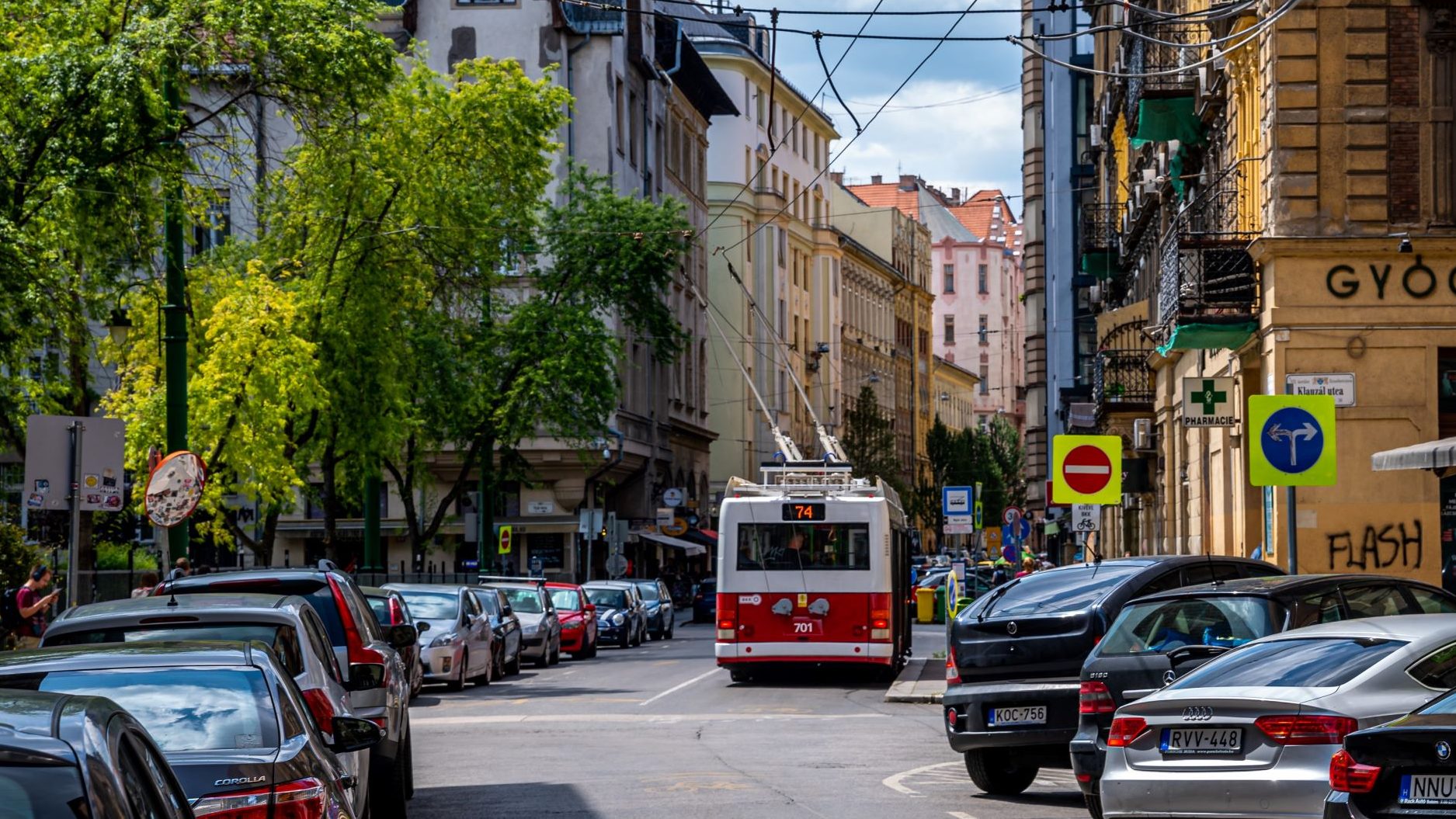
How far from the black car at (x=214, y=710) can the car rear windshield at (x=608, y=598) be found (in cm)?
3927

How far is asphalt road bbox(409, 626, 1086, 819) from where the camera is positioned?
14680 millimetres

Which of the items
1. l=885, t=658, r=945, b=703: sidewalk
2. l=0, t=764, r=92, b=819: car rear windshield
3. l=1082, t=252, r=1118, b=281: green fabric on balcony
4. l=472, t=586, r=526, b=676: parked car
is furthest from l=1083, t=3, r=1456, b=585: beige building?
l=1082, t=252, r=1118, b=281: green fabric on balcony

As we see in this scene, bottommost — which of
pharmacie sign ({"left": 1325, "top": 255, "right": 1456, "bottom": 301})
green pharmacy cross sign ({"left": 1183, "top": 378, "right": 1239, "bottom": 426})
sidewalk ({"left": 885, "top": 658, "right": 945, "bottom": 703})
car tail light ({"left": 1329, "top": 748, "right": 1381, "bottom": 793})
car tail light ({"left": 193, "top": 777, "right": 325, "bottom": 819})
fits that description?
sidewalk ({"left": 885, "top": 658, "right": 945, "bottom": 703})

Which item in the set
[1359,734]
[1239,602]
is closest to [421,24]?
[1239,602]

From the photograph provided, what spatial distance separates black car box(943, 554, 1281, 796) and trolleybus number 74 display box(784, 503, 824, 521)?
14572mm

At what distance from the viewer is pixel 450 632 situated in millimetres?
29328

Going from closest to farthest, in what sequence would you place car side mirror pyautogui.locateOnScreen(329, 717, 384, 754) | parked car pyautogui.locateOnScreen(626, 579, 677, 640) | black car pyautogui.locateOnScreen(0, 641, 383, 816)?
black car pyautogui.locateOnScreen(0, 641, 383, 816) → car side mirror pyautogui.locateOnScreen(329, 717, 384, 754) → parked car pyautogui.locateOnScreen(626, 579, 677, 640)

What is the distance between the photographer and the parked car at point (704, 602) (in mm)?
65688

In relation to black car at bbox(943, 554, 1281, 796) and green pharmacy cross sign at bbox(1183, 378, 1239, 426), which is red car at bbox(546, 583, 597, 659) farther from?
black car at bbox(943, 554, 1281, 796)

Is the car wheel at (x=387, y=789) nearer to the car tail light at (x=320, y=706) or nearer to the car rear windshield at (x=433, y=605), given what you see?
the car tail light at (x=320, y=706)

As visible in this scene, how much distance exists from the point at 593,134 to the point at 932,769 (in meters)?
51.4

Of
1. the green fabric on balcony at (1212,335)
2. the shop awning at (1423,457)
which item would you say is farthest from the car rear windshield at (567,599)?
the shop awning at (1423,457)

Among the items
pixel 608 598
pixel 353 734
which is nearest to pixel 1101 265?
pixel 608 598

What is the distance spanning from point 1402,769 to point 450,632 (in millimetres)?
22264
